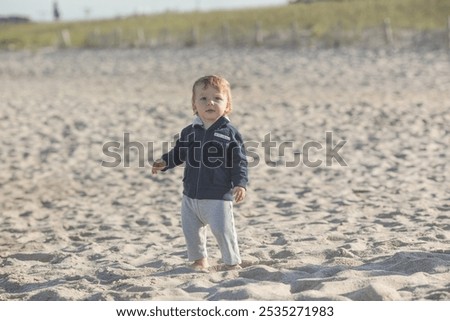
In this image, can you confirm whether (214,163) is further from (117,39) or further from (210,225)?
(117,39)

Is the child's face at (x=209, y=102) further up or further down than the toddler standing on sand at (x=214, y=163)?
further up

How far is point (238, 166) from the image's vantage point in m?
4.98

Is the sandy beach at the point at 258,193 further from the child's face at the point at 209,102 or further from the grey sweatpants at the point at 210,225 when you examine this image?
the child's face at the point at 209,102

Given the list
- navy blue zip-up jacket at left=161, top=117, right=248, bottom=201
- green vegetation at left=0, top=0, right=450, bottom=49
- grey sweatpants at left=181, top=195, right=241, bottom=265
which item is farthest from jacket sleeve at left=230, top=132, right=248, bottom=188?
green vegetation at left=0, top=0, right=450, bottom=49

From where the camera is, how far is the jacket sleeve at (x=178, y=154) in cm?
516

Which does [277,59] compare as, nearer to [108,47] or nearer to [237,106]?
[237,106]

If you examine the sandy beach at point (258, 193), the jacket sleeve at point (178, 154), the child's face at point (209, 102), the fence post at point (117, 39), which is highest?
the fence post at point (117, 39)

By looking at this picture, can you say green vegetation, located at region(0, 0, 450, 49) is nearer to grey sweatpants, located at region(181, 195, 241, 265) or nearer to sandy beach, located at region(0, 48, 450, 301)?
sandy beach, located at region(0, 48, 450, 301)

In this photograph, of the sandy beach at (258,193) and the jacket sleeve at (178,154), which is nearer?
the sandy beach at (258,193)

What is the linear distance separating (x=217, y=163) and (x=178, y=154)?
1.04 feet

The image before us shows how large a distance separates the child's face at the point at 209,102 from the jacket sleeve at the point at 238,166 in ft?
0.66

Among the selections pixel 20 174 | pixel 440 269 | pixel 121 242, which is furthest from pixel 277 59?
pixel 440 269

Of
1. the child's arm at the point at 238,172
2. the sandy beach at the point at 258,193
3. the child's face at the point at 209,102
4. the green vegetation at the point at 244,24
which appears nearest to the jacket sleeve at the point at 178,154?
the child's face at the point at 209,102
